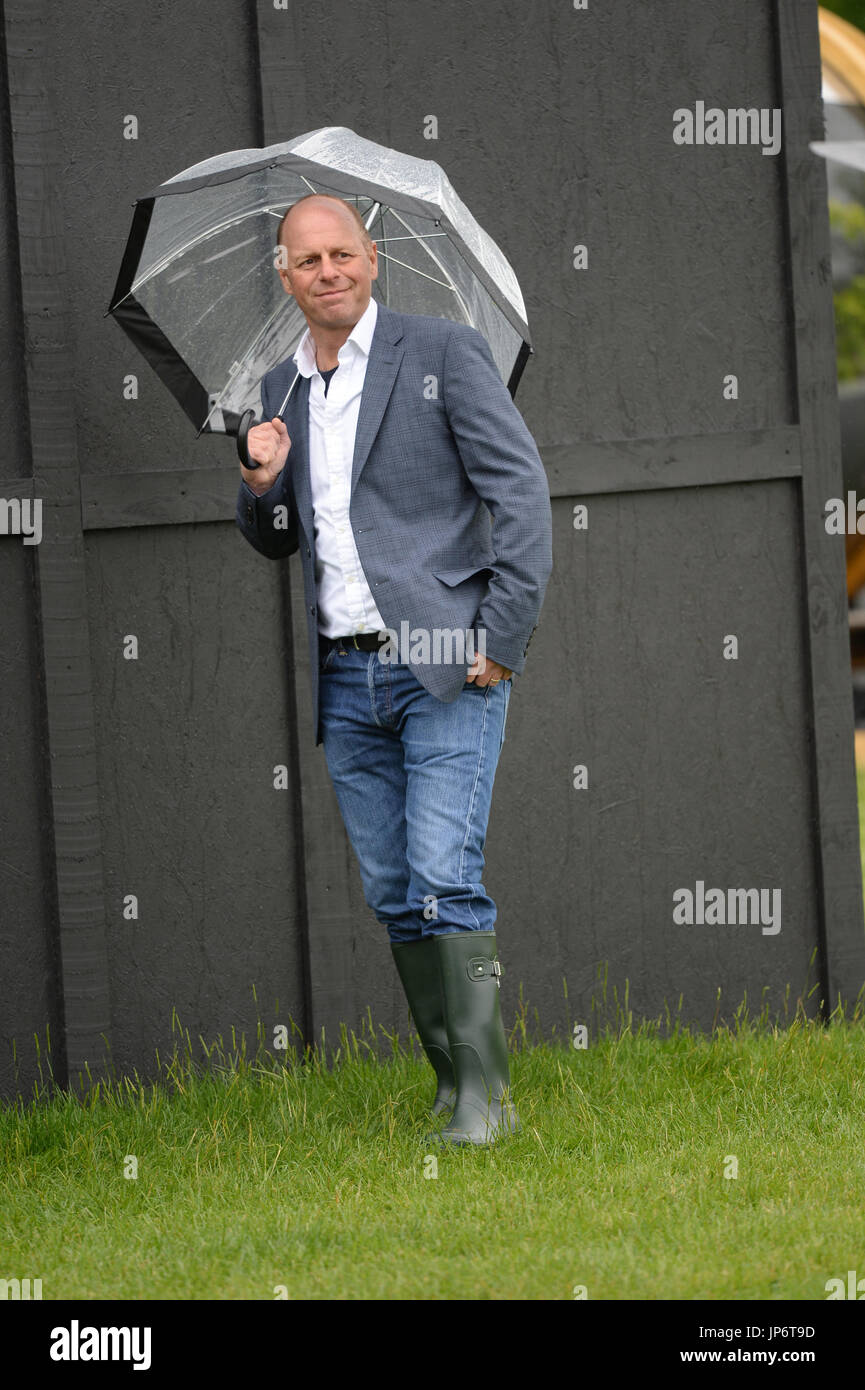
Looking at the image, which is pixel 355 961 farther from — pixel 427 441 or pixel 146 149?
pixel 146 149

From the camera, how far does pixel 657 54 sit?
4.55m

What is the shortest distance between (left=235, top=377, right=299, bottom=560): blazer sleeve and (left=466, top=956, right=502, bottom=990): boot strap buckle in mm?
1143

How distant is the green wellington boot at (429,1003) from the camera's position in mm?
3635

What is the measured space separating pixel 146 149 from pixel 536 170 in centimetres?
116

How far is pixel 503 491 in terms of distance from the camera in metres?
3.40

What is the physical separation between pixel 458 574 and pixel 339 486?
0.37 m

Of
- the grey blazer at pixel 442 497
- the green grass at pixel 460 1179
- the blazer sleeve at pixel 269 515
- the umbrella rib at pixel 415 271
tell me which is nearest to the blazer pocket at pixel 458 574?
the grey blazer at pixel 442 497

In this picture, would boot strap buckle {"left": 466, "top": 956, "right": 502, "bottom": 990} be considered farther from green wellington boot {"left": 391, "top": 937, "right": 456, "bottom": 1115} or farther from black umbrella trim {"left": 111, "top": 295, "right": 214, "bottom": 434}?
black umbrella trim {"left": 111, "top": 295, "right": 214, "bottom": 434}

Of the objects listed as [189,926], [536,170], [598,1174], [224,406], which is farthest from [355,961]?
[536,170]

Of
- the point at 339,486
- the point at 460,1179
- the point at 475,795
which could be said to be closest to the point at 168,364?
the point at 339,486

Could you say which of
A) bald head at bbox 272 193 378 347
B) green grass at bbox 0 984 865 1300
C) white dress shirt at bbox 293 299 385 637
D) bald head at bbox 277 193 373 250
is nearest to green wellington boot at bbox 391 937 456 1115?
green grass at bbox 0 984 865 1300

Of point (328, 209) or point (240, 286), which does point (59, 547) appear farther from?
point (328, 209)

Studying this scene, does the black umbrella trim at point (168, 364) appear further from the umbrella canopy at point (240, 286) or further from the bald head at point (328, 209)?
the bald head at point (328, 209)

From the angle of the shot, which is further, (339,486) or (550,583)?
(550,583)
